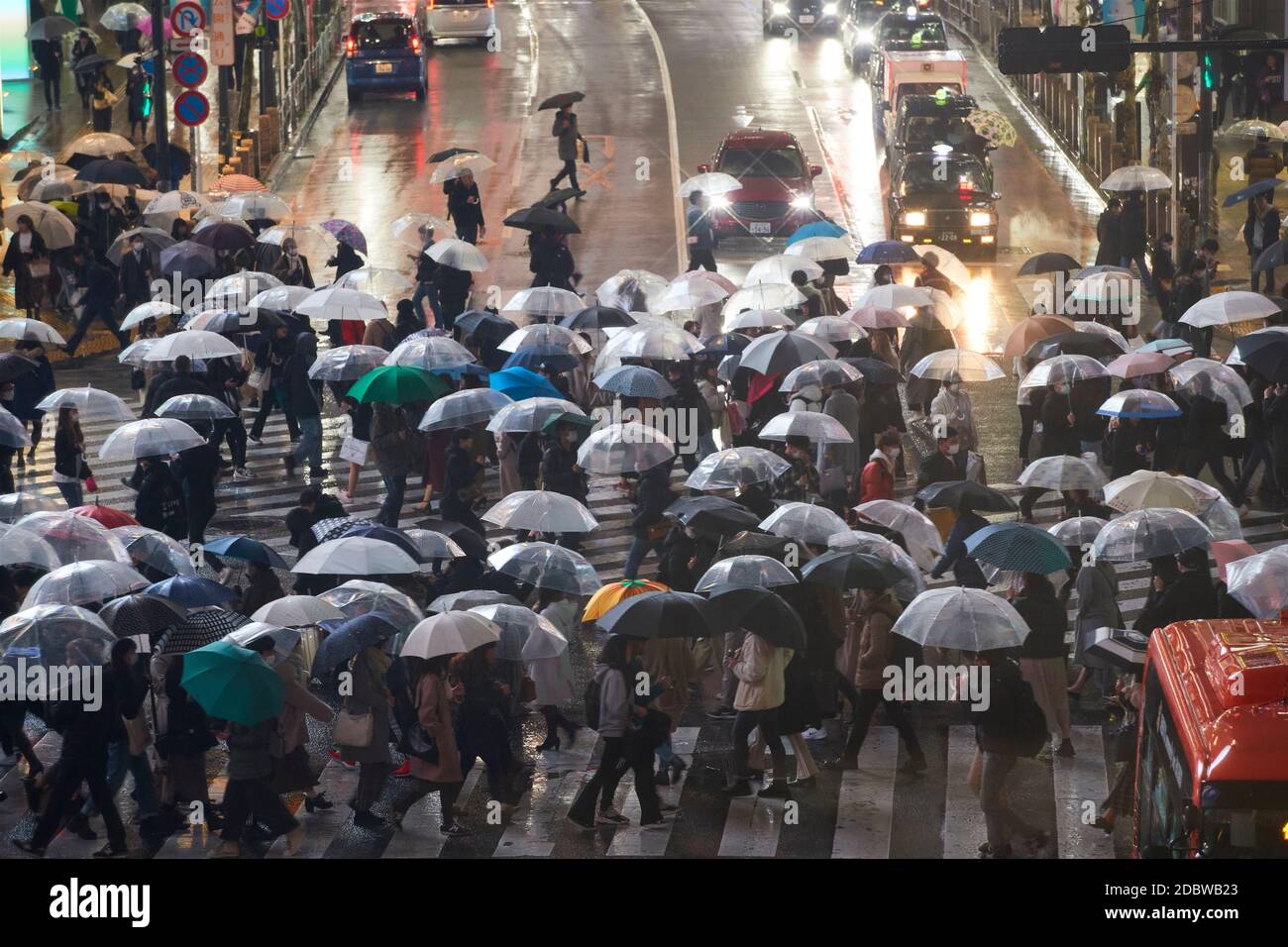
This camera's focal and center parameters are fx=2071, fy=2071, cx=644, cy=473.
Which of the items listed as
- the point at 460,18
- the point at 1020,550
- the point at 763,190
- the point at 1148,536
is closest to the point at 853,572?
the point at 1020,550

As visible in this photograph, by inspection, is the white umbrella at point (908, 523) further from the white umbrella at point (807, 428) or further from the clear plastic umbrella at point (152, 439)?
the clear plastic umbrella at point (152, 439)

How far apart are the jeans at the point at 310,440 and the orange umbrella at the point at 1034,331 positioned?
7681 mm

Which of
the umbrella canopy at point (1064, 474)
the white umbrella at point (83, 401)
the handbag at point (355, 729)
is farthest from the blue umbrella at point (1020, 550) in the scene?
the white umbrella at point (83, 401)

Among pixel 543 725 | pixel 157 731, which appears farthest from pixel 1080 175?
pixel 157 731

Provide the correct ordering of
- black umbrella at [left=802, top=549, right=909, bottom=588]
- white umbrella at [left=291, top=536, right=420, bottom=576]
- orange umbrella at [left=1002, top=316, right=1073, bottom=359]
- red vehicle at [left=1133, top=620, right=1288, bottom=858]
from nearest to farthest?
red vehicle at [left=1133, top=620, right=1288, bottom=858], black umbrella at [left=802, top=549, right=909, bottom=588], white umbrella at [left=291, top=536, right=420, bottom=576], orange umbrella at [left=1002, top=316, right=1073, bottom=359]

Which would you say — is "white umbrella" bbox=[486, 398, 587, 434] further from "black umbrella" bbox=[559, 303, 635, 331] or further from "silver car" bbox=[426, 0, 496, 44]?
"silver car" bbox=[426, 0, 496, 44]

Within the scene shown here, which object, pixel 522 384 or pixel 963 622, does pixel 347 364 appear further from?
pixel 963 622

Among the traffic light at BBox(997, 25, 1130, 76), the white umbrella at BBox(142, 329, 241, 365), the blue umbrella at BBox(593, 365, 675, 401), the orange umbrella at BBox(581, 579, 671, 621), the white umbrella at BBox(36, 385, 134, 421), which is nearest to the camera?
the orange umbrella at BBox(581, 579, 671, 621)

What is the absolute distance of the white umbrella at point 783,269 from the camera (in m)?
25.5

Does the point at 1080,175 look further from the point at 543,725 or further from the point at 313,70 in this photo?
the point at 543,725

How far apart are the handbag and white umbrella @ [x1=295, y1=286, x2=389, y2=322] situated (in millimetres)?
10074

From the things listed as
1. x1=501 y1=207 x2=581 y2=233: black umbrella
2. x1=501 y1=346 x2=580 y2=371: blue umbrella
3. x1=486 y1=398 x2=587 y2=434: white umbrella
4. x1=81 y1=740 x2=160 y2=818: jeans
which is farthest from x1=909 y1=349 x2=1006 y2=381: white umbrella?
x1=81 y1=740 x2=160 y2=818: jeans

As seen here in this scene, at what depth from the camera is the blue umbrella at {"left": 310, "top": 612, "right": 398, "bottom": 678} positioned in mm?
13461
